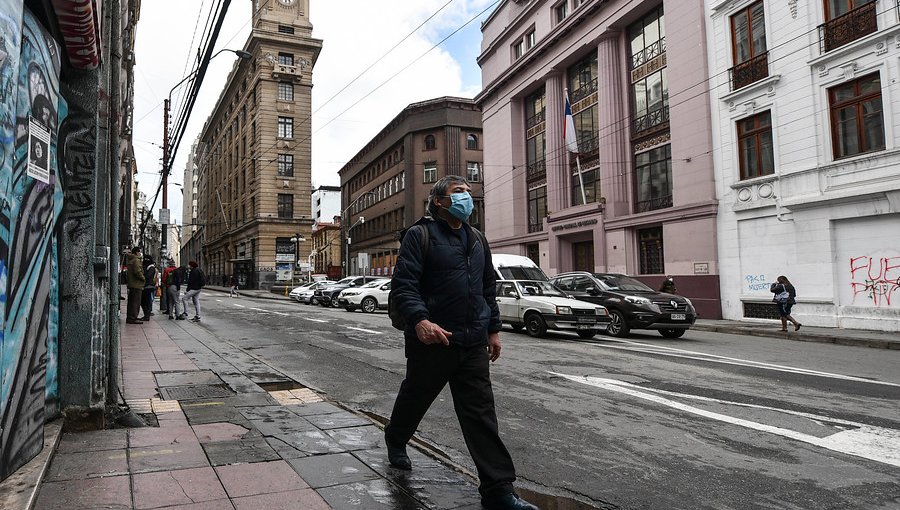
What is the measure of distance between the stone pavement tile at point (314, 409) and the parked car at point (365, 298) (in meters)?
18.6

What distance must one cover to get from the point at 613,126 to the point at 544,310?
14934 millimetres

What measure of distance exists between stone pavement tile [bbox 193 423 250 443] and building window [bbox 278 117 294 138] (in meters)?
48.1

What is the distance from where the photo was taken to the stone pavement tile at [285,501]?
308cm

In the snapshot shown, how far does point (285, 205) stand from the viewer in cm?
5041

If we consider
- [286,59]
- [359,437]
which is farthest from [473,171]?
[359,437]

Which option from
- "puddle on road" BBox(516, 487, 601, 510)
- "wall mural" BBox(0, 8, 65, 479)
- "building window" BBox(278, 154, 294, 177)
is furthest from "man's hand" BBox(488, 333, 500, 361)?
"building window" BBox(278, 154, 294, 177)

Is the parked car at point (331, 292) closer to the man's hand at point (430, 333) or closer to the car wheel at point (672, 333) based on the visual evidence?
the car wheel at point (672, 333)

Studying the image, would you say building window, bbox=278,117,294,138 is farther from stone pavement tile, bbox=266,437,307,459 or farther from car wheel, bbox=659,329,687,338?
stone pavement tile, bbox=266,437,307,459

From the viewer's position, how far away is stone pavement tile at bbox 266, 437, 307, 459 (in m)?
4.02

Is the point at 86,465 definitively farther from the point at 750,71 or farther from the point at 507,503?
the point at 750,71

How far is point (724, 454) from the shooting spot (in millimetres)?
4332

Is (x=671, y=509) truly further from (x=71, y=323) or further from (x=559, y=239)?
(x=559, y=239)

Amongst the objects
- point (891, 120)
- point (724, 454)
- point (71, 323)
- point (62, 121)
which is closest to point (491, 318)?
point (724, 454)

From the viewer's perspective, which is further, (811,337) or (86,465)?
(811,337)
